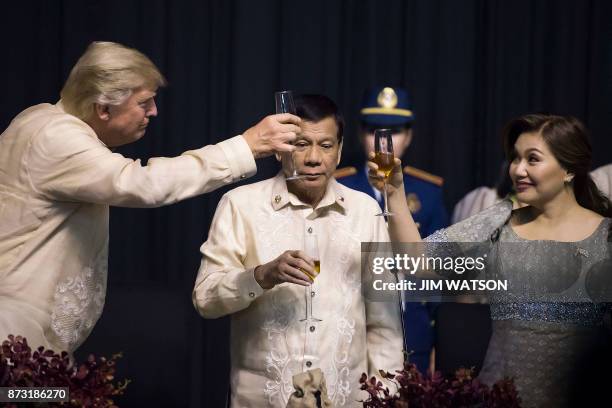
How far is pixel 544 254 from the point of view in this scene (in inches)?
99.7

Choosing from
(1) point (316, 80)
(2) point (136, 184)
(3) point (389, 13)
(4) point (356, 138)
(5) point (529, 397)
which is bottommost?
(5) point (529, 397)

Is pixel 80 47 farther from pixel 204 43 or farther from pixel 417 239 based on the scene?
pixel 417 239

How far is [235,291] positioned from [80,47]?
2.31 meters

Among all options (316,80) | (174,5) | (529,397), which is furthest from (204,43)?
(529,397)

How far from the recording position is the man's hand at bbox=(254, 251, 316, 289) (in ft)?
7.31

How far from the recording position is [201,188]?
2281 mm

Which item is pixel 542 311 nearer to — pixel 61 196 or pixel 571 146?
pixel 571 146

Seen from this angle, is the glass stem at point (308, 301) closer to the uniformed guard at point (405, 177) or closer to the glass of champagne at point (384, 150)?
the glass of champagne at point (384, 150)

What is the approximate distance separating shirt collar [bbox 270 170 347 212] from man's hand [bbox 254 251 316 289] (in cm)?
31

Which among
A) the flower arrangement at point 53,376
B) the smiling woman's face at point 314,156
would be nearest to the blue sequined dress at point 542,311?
the smiling woman's face at point 314,156

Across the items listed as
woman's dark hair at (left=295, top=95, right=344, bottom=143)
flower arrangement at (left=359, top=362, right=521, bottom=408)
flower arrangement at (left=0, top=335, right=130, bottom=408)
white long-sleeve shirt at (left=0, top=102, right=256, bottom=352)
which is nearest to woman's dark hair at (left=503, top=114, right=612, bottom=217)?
woman's dark hair at (left=295, top=95, right=344, bottom=143)

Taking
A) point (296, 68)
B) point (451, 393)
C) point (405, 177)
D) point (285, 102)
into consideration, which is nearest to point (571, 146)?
point (285, 102)

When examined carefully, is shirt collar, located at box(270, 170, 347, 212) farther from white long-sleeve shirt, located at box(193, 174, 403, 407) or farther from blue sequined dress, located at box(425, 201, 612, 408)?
blue sequined dress, located at box(425, 201, 612, 408)

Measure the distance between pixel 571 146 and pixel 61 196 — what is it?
1257 mm
